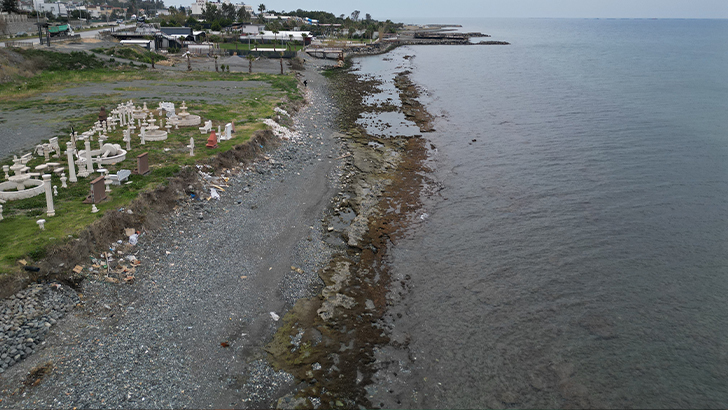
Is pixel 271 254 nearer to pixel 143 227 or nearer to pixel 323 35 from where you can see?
pixel 143 227

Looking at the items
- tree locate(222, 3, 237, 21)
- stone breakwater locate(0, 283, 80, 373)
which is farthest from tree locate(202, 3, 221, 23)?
stone breakwater locate(0, 283, 80, 373)

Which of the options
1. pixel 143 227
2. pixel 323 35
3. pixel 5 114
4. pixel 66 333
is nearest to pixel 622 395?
pixel 66 333

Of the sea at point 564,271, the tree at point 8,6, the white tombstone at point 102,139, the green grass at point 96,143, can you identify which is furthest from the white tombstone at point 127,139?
the tree at point 8,6

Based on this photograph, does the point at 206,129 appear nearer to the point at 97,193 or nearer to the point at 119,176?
the point at 119,176

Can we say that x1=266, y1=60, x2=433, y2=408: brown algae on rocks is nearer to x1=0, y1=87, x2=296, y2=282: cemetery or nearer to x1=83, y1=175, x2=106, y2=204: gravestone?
x1=0, y1=87, x2=296, y2=282: cemetery

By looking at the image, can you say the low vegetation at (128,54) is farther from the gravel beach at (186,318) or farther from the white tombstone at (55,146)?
the gravel beach at (186,318)

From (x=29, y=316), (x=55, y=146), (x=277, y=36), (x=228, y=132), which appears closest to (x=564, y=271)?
(x=29, y=316)
